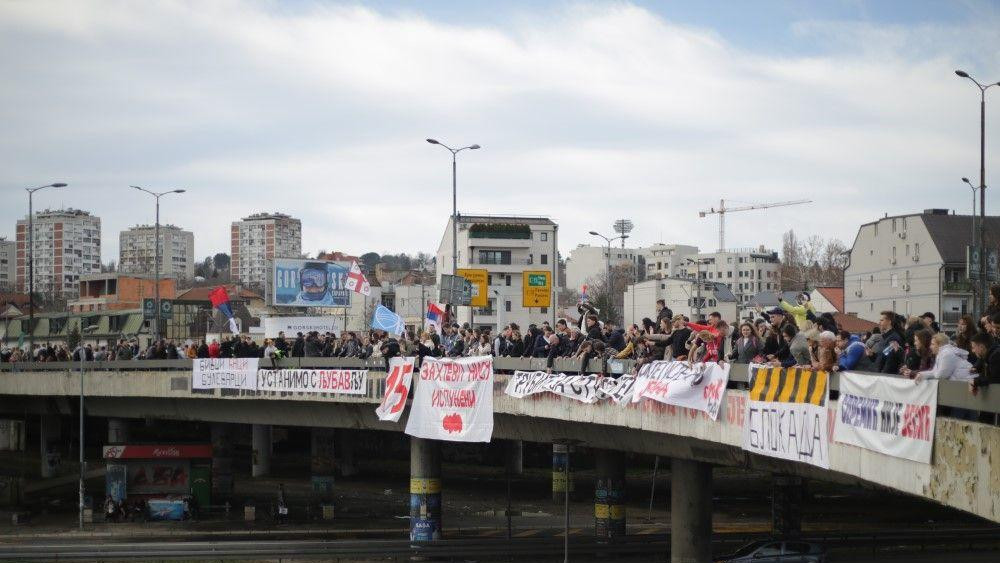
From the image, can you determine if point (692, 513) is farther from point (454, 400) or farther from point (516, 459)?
point (516, 459)

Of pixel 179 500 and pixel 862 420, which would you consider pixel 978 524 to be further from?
pixel 862 420

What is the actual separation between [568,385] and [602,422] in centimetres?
159

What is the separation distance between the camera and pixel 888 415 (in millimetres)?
14766

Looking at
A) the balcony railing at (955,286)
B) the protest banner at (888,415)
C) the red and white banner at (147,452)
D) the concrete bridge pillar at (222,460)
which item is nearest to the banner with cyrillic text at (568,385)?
the protest banner at (888,415)

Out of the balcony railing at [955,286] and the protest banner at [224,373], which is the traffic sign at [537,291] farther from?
the balcony railing at [955,286]

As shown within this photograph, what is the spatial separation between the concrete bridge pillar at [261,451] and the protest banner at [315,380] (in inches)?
908

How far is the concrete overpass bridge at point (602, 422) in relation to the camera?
13.4 m

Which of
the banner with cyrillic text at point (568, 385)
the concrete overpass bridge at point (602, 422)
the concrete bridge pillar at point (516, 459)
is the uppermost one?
the banner with cyrillic text at point (568, 385)

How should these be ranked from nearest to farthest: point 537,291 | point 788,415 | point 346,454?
1. point 788,415
2. point 537,291
3. point 346,454

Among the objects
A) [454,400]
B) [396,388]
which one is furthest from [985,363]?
[396,388]

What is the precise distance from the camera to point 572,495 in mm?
57062

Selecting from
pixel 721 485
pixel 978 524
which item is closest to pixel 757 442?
pixel 978 524

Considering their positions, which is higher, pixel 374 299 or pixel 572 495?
pixel 374 299

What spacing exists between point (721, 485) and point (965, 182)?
766 inches
